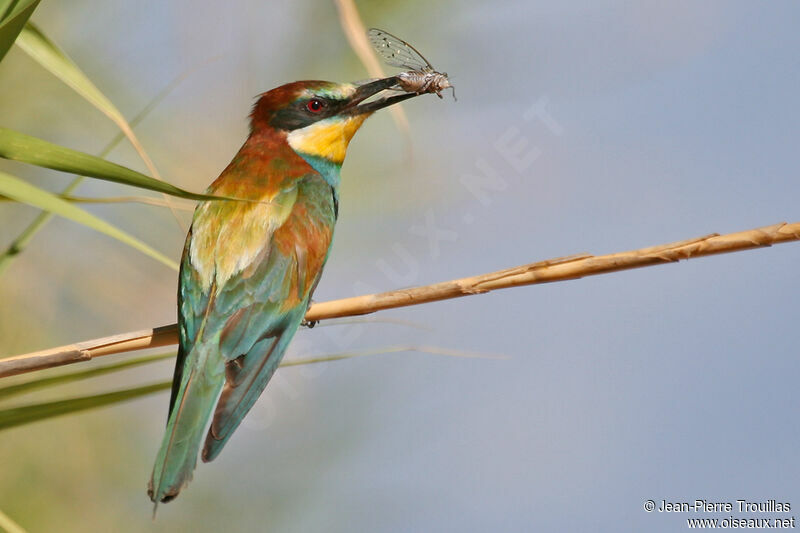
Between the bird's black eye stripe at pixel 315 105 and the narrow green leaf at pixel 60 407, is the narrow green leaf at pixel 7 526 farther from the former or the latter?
the bird's black eye stripe at pixel 315 105

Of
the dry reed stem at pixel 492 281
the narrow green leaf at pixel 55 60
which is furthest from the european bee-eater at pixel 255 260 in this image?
the narrow green leaf at pixel 55 60

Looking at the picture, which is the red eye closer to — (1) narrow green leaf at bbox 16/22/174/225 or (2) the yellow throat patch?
(2) the yellow throat patch

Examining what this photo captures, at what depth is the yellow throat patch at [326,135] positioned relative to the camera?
304 centimetres

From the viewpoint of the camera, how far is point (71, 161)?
1260 mm

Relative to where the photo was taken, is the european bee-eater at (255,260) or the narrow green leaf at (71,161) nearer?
the narrow green leaf at (71,161)

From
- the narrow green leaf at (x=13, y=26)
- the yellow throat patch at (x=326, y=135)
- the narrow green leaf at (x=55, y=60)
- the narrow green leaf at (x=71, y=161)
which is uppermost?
the yellow throat patch at (x=326, y=135)

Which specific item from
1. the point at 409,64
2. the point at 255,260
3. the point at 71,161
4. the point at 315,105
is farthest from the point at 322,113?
the point at 71,161

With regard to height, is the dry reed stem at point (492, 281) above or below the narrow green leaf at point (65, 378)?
above

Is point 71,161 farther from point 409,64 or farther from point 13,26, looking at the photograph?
point 409,64

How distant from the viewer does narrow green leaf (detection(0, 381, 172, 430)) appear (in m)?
1.57

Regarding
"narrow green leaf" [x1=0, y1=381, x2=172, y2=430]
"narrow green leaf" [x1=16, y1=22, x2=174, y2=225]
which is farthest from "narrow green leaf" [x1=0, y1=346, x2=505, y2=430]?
"narrow green leaf" [x1=16, y1=22, x2=174, y2=225]

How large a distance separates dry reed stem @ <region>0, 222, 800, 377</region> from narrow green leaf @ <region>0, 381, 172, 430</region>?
0.09 m

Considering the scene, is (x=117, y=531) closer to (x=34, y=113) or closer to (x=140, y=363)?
(x=34, y=113)

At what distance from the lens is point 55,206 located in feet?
4.07
